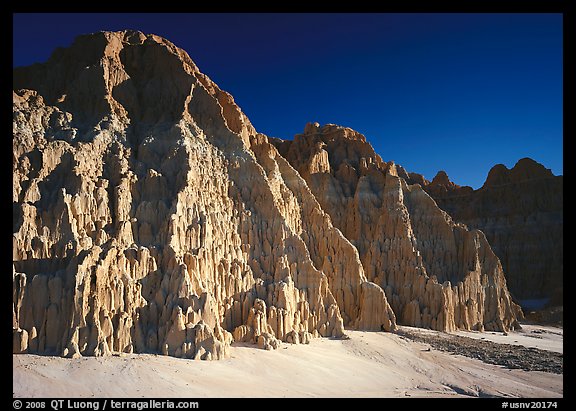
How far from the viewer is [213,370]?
83.5ft

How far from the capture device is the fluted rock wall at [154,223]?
2638cm

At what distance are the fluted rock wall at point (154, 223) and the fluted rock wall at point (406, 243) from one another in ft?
25.6

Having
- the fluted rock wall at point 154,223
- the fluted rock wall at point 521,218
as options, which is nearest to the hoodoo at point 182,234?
the fluted rock wall at point 154,223

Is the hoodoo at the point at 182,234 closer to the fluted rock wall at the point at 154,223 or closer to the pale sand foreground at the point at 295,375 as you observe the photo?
the fluted rock wall at the point at 154,223

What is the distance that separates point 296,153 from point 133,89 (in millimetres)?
26281

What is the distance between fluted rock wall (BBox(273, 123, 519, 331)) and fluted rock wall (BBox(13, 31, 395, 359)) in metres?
7.81

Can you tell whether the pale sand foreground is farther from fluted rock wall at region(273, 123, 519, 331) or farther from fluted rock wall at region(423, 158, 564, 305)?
fluted rock wall at region(423, 158, 564, 305)

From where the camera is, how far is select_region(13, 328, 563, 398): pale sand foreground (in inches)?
862

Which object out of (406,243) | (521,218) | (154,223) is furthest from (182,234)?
(521,218)

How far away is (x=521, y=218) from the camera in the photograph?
85.7 meters

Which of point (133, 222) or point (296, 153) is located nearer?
point (133, 222)

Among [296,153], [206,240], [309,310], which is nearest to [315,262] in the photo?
[309,310]

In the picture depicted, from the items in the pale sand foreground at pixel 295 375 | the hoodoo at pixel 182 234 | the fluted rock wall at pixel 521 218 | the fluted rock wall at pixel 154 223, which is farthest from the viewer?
the fluted rock wall at pixel 521 218
